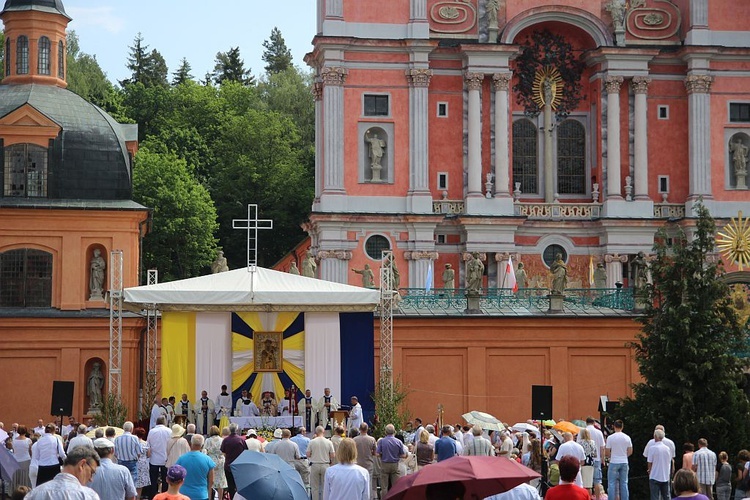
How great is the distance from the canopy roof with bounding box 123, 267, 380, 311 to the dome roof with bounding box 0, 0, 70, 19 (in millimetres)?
14149

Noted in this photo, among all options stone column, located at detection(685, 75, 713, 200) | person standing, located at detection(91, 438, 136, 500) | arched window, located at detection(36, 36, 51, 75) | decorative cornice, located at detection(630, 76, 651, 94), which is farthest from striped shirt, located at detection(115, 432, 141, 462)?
decorative cornice, located at detection(630, 76, 651, 94)

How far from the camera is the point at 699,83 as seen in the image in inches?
2005

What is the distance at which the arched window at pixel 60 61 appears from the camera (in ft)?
140

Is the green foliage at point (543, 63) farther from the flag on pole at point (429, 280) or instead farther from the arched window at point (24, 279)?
the arched window at point (24, 279)

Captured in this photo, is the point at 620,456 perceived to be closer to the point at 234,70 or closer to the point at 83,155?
the point at 83,155

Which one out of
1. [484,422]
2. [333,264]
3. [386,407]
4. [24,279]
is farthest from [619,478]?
[333,264]

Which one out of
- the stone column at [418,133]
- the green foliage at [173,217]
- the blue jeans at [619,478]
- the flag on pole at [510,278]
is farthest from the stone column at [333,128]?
the blue jeans at [619,478]

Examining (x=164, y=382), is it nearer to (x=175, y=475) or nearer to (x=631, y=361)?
(x=631, y=361)

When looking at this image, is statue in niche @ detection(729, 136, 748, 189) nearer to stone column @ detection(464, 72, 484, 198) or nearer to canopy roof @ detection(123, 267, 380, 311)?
stone column @ detection(464, 72, 484, 198)

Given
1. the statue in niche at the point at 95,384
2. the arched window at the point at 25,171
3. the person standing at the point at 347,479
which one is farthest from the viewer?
the arched window at the point at 25,171

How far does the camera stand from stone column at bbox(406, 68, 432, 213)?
49656mm

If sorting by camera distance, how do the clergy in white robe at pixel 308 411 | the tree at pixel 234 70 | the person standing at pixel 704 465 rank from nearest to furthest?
the person standing at pixel 704 465 < the clergy in white robe at pixel 308 411 < the tree at pixel 234 70

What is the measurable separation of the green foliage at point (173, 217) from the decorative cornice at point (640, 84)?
19238 mm

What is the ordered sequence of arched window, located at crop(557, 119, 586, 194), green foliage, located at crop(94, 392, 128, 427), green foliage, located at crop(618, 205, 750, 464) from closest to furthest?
green foliage, located at crop(618, 205, 750, 464) < green foliage, located at crop(94, 392, 128, 427) < arched window, located at crop(557, 119, 586, 194)
